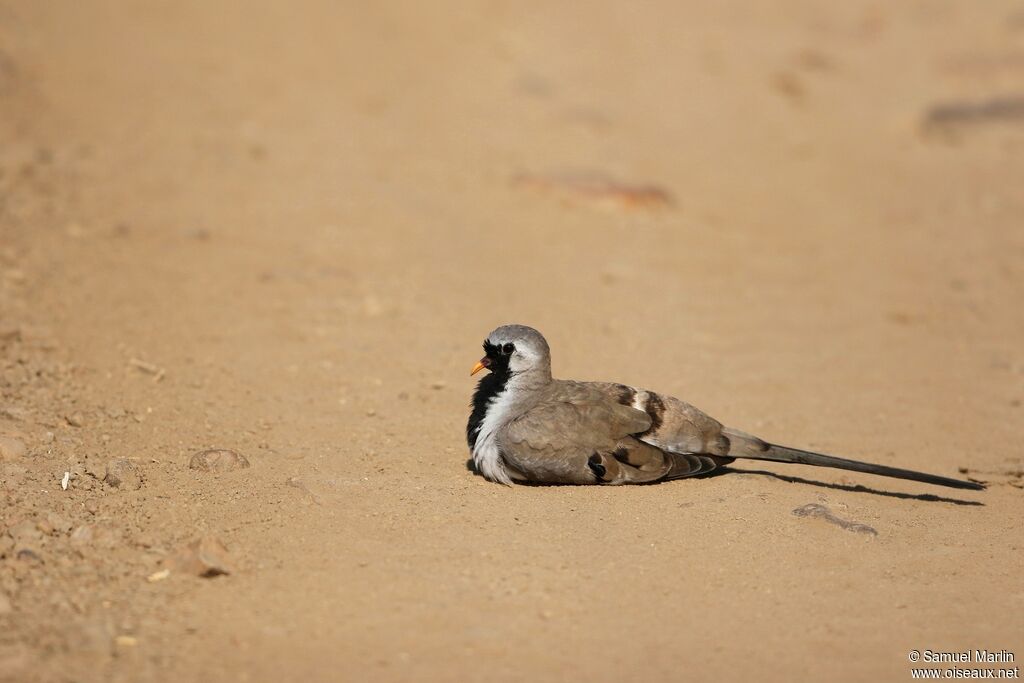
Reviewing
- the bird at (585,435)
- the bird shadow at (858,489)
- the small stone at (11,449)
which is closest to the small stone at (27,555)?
the small stone at (11,449)

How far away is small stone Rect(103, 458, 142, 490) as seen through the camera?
502 cm

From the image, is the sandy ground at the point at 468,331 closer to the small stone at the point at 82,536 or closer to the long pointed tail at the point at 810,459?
the small stone at the point at 82,536

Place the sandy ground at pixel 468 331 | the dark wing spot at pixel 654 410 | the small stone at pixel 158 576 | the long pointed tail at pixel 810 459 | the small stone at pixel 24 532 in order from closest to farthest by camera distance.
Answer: the sandy ground at pixel 468 331 < the small stone at pixel 158 576 < the small stone at pixel 24 532 < the long pointed tail at pixel 810 459 < the dark wing spot at pixel 654 410

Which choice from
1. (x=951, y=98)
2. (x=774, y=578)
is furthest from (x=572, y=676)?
(x=951, y=98)

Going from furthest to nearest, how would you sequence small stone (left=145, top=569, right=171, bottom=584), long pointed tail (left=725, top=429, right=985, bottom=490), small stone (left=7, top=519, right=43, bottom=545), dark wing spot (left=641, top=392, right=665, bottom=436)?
dark wing spot (left=641, top=392, right=665, bottom=436), long pointed tail (left=725, top=429, right=985, bottom=490), small stone (left=7, top=519, right=43, bottom=545), small stone (left=145, top=569, right=171, bottom=584)

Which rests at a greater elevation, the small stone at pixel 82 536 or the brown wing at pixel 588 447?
the brown wing at pixel 588 447

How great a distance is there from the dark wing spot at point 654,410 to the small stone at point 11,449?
9.61 feet

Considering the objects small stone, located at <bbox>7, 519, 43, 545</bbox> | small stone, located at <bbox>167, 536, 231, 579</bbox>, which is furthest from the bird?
small stone, located at <bbox>7, 519, 43, 545</bbox>

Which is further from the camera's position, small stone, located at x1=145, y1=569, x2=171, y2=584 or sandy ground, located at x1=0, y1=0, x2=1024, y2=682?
small stone, located at x1=145, y1=569, x2=171, y2=584

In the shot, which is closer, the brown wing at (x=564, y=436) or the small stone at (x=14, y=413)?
the brown wing at (x=564, y=436)

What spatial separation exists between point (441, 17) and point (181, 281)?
27.3 feet

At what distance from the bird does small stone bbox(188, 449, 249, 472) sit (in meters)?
1.12

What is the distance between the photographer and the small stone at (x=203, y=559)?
14.2 feet

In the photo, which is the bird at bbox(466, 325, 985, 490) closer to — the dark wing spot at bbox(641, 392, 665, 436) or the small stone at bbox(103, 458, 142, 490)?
the dark wing spot at bbox(641, 392, 665, 436)
